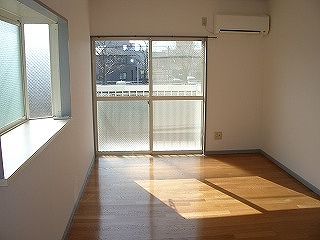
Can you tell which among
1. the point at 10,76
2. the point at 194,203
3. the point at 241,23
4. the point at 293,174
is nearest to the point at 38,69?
the point at 10,76

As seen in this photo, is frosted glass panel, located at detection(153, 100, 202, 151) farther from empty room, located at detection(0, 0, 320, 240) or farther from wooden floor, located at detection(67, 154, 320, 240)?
wooden floor, located at detection(67, 154, 320, 240)

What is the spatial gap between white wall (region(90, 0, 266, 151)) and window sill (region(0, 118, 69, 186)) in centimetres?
245

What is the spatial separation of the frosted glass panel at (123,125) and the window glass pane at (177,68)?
→ 0.42m

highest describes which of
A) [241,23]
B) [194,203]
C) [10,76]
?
[241,23]

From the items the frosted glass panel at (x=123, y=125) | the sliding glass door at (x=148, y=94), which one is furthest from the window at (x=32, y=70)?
the frosted glass panel at (x=123, y=125)

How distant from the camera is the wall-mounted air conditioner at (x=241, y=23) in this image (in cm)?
479

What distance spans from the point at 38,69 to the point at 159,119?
2531mm

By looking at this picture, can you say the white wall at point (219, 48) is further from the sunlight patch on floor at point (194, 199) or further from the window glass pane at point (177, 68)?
the sunlight patch on floor at point (194, 199)

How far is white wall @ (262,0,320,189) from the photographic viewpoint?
145 inches

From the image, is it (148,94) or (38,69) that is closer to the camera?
(38,69)

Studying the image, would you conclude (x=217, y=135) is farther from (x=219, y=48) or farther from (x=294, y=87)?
(x=294, y=87)

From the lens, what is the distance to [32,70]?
9.53 feet

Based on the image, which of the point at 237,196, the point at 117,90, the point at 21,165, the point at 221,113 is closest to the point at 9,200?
the point at 21,165

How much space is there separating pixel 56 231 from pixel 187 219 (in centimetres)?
122
